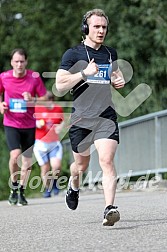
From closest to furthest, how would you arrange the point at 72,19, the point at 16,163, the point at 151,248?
the point at 151,248, the point at 16,163, the point at 72,19

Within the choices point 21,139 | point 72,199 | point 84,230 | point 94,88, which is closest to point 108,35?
point 21,139

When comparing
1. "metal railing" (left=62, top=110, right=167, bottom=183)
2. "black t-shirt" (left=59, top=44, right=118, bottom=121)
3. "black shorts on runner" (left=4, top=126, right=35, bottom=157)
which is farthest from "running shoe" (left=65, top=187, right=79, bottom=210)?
"metal railing" (left=62, top=110, right=167, bottom=183)

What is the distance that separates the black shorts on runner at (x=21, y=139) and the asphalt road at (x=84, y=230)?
1762mm

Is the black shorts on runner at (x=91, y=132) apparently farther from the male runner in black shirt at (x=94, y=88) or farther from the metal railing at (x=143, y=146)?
the metal railing at (x=143, y=146)

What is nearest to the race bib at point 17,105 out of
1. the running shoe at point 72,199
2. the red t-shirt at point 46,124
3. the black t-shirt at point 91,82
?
the running shoe at point 72,199

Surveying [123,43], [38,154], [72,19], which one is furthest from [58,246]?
[72,19]

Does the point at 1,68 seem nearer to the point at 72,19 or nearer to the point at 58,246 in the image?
the point at 72,19

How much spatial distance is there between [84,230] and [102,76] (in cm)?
149

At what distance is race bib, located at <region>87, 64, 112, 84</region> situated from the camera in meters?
8.60

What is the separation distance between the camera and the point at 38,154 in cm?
1723

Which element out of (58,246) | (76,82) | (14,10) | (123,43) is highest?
(14,10)

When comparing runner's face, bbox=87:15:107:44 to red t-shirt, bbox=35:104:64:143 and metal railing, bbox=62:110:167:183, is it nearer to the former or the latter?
metal railing, bbox=62:110:167:183

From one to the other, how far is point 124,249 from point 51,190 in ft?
35.8

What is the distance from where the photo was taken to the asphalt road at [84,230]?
269 inches
